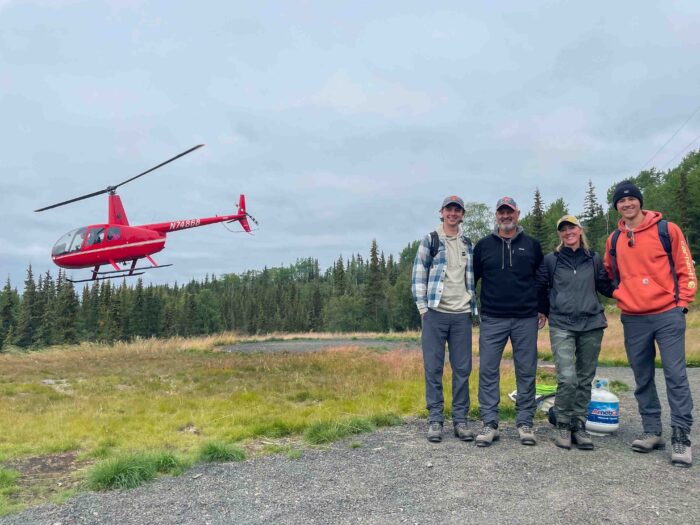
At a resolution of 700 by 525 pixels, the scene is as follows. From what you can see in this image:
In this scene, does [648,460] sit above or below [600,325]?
below

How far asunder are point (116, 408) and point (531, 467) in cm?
668

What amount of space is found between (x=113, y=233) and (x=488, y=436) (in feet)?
65.2

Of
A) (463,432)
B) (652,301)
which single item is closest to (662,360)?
(652,301)

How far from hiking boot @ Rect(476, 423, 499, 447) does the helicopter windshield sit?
66.4ft

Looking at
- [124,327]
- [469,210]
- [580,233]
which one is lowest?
[124,327]

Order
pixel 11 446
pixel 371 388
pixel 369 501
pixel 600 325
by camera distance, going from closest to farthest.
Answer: pixel 369 501 < pixel 600 325 < pixel 11 446 < pixel 371 388

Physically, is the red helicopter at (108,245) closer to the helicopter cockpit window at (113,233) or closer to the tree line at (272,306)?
the helicopter cockpit window at (113,233)

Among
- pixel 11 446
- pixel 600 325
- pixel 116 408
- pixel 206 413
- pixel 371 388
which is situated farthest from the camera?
pixel 371 388

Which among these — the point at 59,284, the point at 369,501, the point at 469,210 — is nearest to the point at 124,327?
the point at 59,284

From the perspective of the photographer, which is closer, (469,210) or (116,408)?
(116,408)

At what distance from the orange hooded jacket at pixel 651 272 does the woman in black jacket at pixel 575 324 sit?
26 cm

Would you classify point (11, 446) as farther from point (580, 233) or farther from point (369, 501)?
point (580, 233)

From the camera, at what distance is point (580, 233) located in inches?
195

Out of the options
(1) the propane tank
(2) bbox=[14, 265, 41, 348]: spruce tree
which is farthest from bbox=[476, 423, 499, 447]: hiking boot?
(2) bbox=[14, 265, 41, 348]: spruce tree
